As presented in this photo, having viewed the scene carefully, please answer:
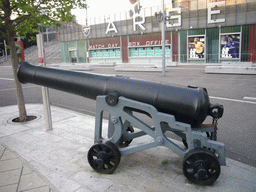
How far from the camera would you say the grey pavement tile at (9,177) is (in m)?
3.47

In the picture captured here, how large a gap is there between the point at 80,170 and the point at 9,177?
1109 mm

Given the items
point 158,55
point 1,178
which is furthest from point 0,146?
point 158,55

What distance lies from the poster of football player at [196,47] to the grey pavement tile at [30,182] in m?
27.6

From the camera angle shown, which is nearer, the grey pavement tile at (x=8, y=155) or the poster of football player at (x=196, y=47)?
the grey pavement tile at (x=8, y=155)

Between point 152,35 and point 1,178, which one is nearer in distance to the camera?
point 1,178

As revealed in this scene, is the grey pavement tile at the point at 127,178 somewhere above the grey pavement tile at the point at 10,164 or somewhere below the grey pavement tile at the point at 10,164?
below

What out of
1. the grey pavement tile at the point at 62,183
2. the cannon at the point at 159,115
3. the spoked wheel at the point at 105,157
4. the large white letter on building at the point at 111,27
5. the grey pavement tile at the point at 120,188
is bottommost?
the grey pavement tile at the point at 120,188

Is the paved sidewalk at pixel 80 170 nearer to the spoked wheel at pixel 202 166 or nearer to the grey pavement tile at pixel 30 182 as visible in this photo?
the grey pavement tile at pixel 30 182

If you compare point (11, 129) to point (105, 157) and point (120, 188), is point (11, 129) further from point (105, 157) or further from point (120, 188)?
point (120, 188)

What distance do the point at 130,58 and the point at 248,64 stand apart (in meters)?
18.2

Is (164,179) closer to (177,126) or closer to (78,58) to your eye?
(177,126)

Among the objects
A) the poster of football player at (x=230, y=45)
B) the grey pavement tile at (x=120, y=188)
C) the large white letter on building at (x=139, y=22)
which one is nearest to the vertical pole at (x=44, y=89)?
the grey pavement tile at (x=120, y=188)

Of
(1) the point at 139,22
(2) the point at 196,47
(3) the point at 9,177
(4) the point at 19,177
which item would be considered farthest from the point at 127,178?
(1) the point at 139,22

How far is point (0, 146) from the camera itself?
193 inches
